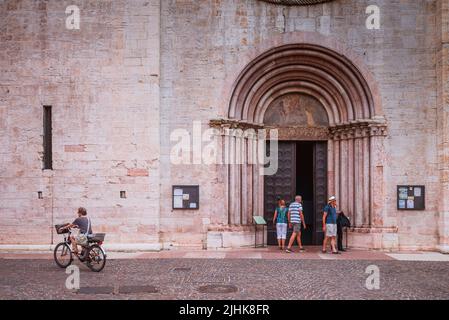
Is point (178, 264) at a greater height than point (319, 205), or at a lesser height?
lesser

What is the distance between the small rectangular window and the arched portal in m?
4.99

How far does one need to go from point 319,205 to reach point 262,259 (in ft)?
13.5

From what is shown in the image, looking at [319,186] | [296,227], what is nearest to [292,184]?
[319,186]

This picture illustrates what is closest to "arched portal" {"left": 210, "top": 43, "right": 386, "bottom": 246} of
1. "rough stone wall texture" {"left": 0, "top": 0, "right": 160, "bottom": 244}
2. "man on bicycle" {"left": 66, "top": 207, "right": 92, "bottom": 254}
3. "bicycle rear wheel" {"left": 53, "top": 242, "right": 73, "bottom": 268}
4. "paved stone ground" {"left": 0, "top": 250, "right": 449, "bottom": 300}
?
"rough stone wall texture" {"left": 0, "top": 0, "right": 160, "bottom": 244}

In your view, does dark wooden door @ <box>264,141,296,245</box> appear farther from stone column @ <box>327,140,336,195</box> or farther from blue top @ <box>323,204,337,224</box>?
blue top @ <box>323,204,337,224</box>

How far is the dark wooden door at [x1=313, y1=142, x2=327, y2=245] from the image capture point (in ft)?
62.0

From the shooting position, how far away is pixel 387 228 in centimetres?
1739

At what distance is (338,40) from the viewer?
58.1 feet

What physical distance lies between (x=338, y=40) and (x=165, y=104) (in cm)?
521

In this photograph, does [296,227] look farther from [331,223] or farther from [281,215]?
[331,223]

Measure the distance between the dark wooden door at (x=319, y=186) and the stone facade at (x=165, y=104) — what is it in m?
1.44

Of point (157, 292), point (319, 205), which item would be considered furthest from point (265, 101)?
point (157, 292)

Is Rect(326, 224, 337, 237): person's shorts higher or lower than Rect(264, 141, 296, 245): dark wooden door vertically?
lower
